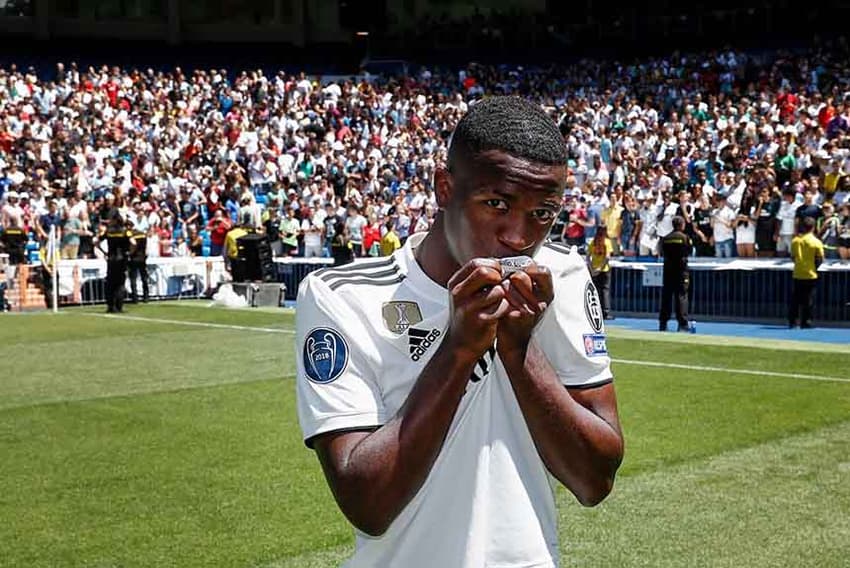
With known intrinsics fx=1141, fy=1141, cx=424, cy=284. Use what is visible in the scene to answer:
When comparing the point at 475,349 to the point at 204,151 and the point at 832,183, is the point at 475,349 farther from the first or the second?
the point at 204,151

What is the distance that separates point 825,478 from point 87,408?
7.12 metres

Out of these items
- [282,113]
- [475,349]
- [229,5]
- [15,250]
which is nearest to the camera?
[475,349]

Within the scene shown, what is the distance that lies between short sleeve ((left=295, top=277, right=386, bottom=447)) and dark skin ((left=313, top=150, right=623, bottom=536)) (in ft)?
0.12

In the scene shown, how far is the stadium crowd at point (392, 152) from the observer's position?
80.4 feet

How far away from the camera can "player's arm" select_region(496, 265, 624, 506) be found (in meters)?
2.02

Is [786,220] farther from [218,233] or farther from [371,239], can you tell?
[218,233]

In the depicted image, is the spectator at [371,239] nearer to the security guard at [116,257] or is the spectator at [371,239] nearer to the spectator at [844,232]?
the security guard at [116,257]

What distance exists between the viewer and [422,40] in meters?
46.4

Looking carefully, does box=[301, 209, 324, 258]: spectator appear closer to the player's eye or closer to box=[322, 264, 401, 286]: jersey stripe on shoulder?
box=[322, 264, 401, 286]: jersey stripe on shoulder

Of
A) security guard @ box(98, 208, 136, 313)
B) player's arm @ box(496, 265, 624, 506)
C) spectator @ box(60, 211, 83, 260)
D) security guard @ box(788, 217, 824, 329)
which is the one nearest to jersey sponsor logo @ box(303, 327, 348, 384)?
player's arm @ box(496, 265, 624, 506)

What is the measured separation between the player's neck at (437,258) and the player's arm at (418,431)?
29 cm

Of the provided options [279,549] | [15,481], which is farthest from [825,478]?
[15,481]

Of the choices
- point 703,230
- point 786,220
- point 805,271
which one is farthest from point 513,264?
point 703,230

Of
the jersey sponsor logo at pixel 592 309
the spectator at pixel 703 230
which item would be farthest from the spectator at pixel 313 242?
the jersey sponsor logo at pixel 592 309
